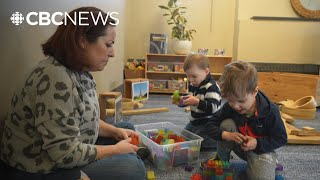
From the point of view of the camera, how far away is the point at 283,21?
338 centimetres

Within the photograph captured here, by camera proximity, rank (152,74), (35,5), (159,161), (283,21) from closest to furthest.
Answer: (35,5), (159,161), (283,21), (152,74)

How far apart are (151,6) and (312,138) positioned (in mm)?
2592

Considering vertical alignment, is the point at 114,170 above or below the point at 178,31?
below

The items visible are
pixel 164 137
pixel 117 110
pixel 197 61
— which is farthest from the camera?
pixel 117 110

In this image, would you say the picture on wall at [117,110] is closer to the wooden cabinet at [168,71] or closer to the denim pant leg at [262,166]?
the denim pant leg at [262,166]

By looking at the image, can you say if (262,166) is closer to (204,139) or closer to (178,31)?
(204,139)

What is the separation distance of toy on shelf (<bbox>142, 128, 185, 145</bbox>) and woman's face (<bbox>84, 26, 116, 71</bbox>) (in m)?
0.61

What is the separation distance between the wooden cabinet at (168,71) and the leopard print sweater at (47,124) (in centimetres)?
268

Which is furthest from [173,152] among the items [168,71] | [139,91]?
[168,71]

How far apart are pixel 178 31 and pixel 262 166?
100 inches

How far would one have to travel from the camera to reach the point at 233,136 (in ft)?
3.79

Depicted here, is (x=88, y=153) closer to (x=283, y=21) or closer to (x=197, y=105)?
(x=197, y=105)

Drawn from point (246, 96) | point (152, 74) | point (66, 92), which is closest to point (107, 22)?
point (66, 92)

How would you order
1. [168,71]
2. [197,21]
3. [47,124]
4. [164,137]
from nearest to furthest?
[47,124] → [164,137] → [168,71] → [197,21]
